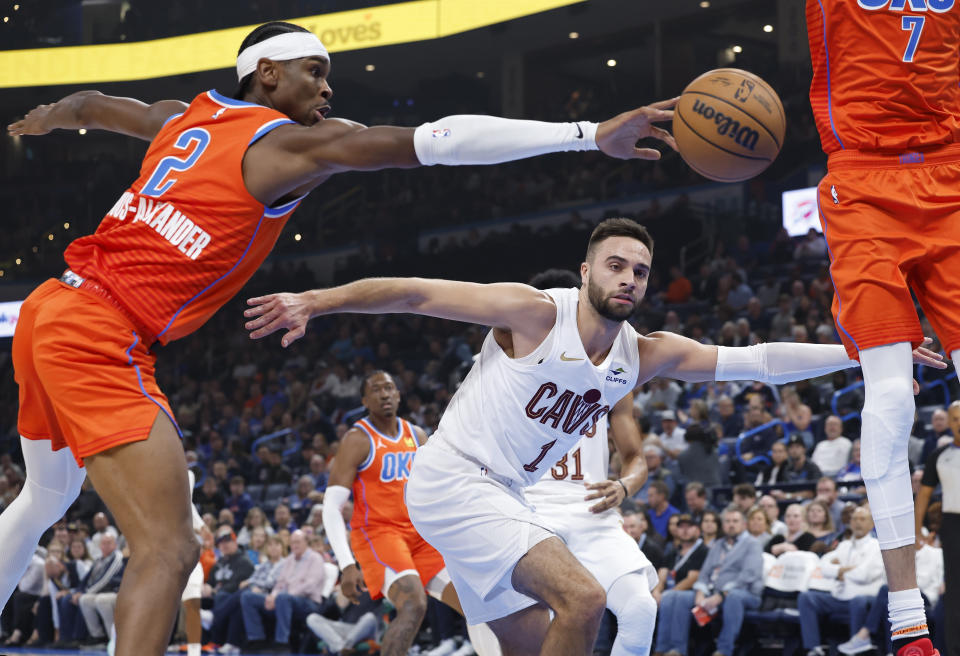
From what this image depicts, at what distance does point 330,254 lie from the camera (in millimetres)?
25516

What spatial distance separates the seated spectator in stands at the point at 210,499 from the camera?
16.5 m

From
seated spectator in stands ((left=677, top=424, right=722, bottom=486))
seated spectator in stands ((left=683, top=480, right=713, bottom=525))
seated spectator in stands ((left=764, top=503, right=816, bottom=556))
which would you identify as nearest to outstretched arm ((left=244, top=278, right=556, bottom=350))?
seated spectator in stands ((left=764, top=503, right=816, bottom=556))

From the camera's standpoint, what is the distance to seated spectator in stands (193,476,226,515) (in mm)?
16453

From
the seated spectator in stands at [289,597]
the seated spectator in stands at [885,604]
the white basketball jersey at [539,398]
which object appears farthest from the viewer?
the seated spectator in stands at [289,597]

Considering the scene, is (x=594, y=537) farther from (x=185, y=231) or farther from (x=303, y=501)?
(x=303, y=501)

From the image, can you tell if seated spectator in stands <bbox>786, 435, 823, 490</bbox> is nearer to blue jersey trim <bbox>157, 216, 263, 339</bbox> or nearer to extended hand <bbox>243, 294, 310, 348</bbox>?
extended hand <bbox>243, 294, 310, 348</bbox>

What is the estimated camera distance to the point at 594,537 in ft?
18.9

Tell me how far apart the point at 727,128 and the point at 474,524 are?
6.14 feet

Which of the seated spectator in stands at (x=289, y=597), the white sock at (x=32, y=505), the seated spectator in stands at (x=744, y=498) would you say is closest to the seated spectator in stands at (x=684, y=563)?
the seated spectator in stands at (x=744, y=498)

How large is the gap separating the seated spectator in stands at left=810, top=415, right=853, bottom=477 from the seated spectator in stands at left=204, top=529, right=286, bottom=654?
6252 mm

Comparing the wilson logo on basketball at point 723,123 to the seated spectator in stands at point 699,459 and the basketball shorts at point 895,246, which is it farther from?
the seated spectator in stands at point 699,459

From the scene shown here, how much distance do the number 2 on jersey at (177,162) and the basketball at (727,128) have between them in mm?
1770

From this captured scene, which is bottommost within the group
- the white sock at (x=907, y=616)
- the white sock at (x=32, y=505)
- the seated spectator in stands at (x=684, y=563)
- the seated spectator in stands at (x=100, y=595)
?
the seated spectator in stands at (x=100, y=595)

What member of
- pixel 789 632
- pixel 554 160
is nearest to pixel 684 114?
pixel 789 632
